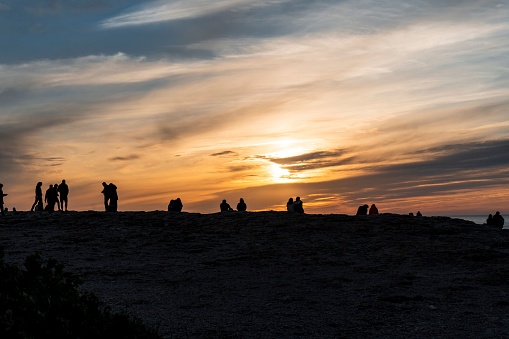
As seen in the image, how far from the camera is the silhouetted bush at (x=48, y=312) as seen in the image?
21.2 feet

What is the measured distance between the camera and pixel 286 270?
21250mm

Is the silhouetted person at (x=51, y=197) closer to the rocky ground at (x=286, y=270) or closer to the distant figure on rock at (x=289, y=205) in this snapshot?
the rocky ground at (x=286, y=270)

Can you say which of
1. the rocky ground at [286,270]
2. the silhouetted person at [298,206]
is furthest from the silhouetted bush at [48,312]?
the silhouetted person at [298,206]

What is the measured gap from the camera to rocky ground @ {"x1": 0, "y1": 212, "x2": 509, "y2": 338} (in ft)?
49.2

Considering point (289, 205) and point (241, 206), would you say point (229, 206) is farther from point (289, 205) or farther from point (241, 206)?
point (289, 205)

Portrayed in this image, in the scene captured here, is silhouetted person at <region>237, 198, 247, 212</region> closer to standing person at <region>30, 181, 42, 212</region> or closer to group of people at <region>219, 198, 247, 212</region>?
group of people at <region>219, 198, 247, 212</region>

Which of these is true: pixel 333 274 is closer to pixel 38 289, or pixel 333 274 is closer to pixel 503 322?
pixel 503 322

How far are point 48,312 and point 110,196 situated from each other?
33105 millimetres

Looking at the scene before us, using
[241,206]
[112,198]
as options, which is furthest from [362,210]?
[112,198]

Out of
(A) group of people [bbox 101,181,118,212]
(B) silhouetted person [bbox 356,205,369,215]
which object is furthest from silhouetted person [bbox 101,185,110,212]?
(B) silhouetted person [bbox 356,205,369,215]

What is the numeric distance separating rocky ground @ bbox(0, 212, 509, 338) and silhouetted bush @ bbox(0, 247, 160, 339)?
6.15 meters

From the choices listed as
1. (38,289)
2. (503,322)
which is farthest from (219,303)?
(38,289)

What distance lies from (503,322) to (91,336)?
12.1 metres

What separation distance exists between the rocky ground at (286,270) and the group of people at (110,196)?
3.74 meters
